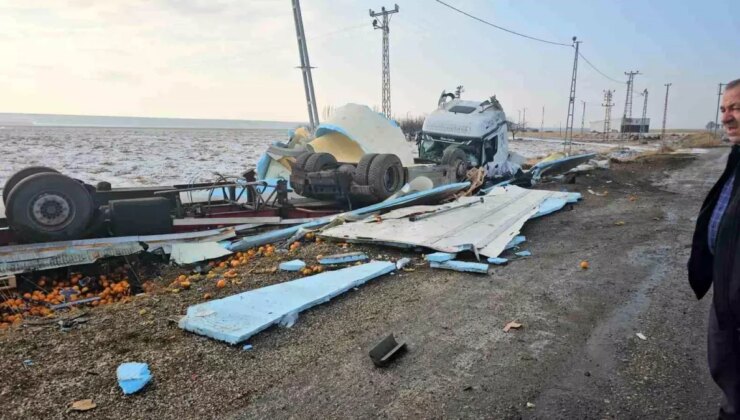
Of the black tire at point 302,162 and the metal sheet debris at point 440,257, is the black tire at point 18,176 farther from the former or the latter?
the metal sheet debris at point 440,257

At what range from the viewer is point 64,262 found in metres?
5.33

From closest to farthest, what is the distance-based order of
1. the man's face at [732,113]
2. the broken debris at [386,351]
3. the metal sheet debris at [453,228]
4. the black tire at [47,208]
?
the man's face at [732,113] → the broken debris at [386,351] → the black tire at [47,208] → the metal sheet debris at [453,228]

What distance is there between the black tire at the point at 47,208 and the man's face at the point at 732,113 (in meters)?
6.33

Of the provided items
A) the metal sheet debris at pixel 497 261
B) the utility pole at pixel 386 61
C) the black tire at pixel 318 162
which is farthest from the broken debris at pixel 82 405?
the utility pole at pixel 386 61

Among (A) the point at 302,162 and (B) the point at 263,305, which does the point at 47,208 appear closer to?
(B) the point at 263,305

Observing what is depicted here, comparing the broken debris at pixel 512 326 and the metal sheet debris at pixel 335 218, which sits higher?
the metal sheet debris at pixel 335 218

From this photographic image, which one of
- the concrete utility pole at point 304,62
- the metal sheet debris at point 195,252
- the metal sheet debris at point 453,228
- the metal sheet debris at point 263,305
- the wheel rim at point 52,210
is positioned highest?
the concrete utility pole at point 304,62

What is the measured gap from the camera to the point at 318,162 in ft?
28.0

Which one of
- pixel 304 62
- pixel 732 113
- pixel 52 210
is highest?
pixel 304 62

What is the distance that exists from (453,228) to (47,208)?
5.16 meters

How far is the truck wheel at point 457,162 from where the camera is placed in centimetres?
1100

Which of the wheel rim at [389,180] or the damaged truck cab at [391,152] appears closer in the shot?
the damaged truck cab at [391,152]

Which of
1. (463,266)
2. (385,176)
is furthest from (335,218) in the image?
(463,266)

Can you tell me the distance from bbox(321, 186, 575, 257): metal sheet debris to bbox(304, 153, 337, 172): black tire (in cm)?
209
